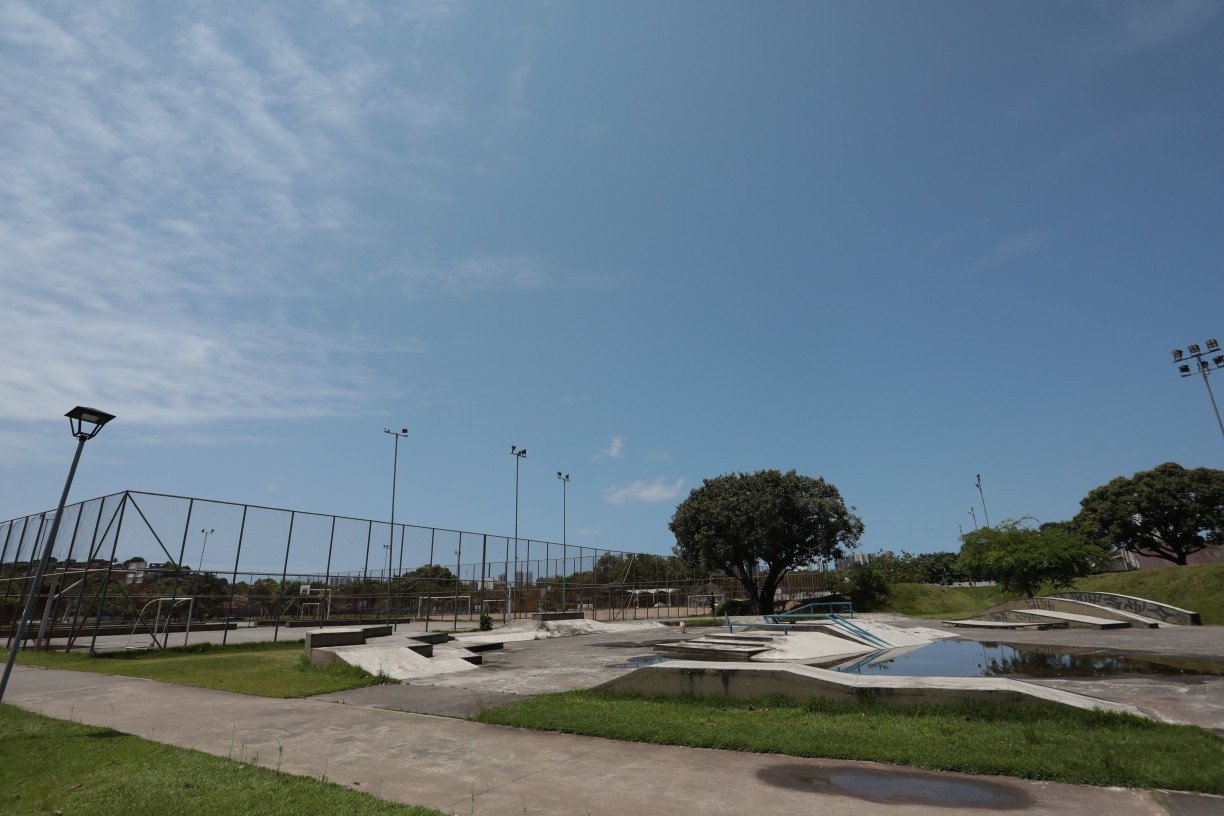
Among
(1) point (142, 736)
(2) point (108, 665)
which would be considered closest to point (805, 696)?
(1) point (142, 736)

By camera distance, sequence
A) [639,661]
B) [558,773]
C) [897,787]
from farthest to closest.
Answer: [639,661] → [558,773] → [897,787]

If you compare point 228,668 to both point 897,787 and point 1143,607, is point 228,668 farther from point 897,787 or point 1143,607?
point 1143,607

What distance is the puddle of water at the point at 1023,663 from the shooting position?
13.0m

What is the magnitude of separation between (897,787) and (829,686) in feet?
11.5

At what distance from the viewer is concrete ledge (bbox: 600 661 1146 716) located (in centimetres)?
817

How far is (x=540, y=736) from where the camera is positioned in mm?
8188

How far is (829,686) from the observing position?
9.15 meters

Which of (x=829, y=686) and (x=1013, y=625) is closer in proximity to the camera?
(x=829, y=686)

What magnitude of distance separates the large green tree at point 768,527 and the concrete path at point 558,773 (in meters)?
35.7

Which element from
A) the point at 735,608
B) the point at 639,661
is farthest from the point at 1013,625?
the point at 735,608

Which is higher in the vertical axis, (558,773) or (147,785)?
(147,785)

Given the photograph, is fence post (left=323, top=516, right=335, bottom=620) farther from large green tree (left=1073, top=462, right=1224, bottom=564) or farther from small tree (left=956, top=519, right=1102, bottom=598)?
large green tree (left=1073, top=462, right=1224, bottom=564)

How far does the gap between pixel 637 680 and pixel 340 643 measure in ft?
33.0

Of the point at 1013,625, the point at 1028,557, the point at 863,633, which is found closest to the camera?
the point at 863,633
